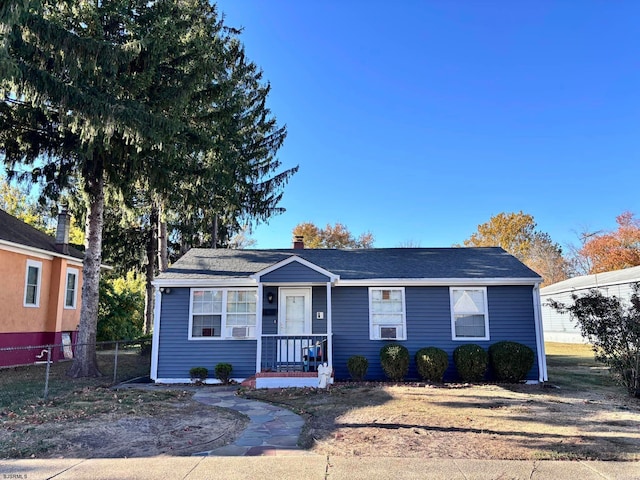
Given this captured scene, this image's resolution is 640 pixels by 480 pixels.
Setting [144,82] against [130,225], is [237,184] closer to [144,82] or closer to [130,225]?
[130,225]

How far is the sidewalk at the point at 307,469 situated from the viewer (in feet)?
13.7

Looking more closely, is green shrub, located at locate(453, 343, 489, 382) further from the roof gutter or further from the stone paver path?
the roof gutter

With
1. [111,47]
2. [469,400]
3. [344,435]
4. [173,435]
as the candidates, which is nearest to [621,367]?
[469,400]

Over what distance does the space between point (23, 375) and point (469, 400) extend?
11541 millimetres

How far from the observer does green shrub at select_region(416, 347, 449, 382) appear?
1039 centimetres

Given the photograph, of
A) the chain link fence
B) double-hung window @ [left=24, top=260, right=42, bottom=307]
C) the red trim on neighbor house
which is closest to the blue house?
the chain link fence

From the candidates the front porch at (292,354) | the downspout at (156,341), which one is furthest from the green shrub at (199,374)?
the front porch at (292,354)

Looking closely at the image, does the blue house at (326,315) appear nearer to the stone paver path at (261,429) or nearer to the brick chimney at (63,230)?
the stone paver path at (261,429)

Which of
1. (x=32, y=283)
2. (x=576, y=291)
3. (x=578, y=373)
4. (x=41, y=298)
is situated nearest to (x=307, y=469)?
(x=578, y=373)

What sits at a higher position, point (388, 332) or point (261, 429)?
point (388, 332)

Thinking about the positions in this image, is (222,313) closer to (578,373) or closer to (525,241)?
(578,373)

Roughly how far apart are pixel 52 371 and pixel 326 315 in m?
8.55

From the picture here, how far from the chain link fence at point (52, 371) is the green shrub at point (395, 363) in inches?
258

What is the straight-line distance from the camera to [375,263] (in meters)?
12.6
